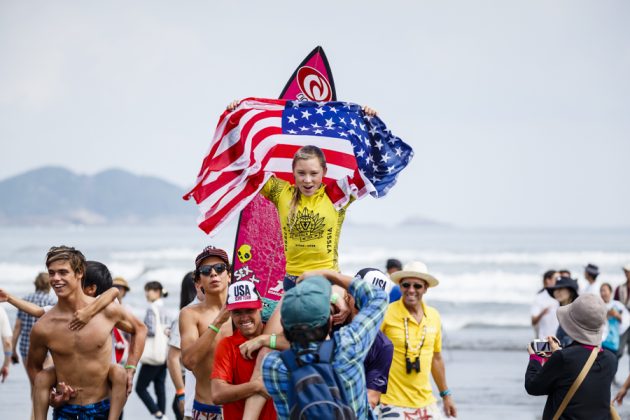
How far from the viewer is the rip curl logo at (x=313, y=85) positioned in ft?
24.4

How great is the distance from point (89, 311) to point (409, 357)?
2.46 m

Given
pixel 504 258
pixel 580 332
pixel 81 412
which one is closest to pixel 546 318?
pixel 580 332

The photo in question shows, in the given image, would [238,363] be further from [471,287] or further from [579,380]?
[471,287]

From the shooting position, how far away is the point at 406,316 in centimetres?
686

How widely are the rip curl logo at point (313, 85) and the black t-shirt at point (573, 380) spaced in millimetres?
3133

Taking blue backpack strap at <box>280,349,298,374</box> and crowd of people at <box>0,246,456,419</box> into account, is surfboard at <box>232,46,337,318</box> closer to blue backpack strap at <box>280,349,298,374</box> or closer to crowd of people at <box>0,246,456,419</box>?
crowd of people at <box>0,246,456,419</box>

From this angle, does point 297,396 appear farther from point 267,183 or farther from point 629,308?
point 629,308

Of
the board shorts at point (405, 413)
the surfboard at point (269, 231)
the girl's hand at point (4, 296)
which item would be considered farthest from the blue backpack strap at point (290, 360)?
the board shorts at point (405, 413)

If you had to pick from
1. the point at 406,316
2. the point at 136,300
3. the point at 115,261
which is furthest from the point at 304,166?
the point at 115,261

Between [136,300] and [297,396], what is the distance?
27640 mm

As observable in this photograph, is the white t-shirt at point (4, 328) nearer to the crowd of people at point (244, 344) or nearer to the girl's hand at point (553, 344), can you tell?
the crowd of people at point (244, 344)

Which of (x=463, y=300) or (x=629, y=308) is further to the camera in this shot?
(x=463, y=300)

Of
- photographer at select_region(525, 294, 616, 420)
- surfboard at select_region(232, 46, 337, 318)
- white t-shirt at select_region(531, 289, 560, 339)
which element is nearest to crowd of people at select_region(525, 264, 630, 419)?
photographer at select_region(525, 294, 616, 420)

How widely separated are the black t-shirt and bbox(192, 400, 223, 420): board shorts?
2008 mm
